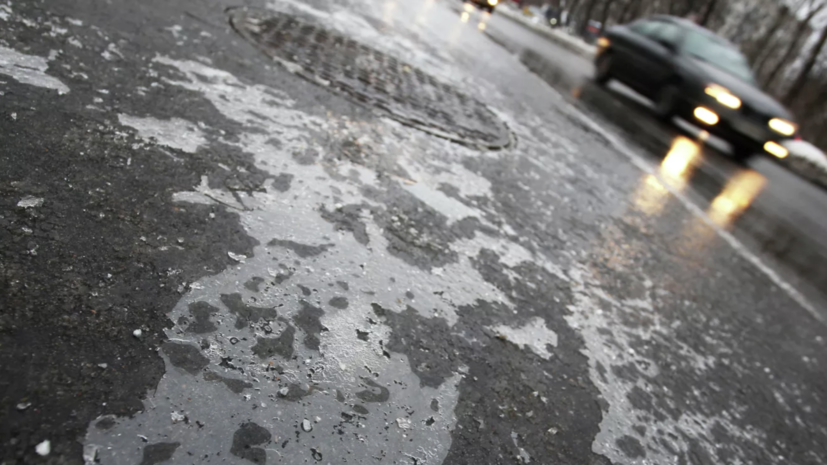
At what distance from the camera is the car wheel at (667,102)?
7953mm

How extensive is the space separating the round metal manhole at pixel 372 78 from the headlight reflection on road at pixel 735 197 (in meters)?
1.98

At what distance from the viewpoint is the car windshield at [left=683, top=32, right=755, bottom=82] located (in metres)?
8.13

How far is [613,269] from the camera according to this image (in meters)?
2.36

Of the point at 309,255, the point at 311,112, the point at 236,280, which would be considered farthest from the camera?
the point at 311,112

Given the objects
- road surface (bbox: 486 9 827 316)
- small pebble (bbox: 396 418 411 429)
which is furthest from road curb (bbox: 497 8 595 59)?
small pebble (bbox: 396 418 411 429)

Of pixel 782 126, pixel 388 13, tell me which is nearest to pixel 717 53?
pixel 782 126

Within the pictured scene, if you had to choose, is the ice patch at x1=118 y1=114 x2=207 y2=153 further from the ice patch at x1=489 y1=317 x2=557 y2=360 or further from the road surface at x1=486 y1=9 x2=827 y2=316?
the road surface at x1=486 y1=9 x2=827 y2=316

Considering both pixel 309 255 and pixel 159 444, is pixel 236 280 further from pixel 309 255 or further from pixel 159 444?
pixel 159 444

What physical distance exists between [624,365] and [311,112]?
187 centimetres

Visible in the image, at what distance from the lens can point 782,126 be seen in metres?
7.41

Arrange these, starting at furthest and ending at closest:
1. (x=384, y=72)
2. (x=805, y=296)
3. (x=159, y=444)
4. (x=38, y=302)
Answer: (x=384, y=72), (x=805, y=296), (x=38, y=302), (x=159, y=444)

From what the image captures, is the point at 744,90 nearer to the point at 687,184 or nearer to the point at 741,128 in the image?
the point at 741,128

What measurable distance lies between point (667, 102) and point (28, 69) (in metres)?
8.68

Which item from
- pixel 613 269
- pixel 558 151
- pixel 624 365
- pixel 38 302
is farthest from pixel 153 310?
pixel 558 151
